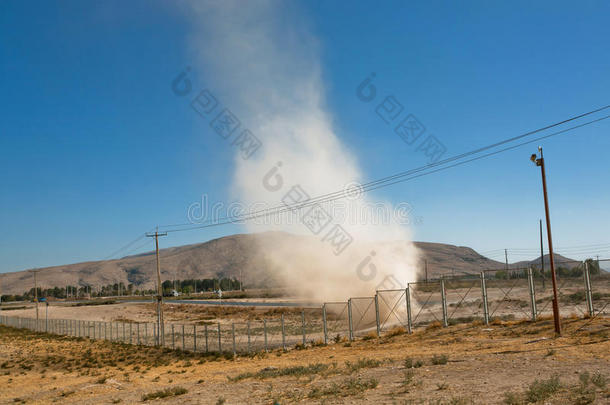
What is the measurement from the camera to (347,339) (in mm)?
35031

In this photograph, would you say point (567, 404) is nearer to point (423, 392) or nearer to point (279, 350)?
point (423, 392)

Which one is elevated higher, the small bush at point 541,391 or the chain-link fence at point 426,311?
the small bush at point 541,391

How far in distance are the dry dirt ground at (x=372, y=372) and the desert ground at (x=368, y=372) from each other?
51 mm

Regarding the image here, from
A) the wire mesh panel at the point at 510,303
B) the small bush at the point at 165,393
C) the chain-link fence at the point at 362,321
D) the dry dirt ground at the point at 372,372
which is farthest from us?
the wire mesh panel at the point at 510,303

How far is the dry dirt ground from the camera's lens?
49.2 feet

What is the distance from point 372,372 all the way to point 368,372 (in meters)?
0.19

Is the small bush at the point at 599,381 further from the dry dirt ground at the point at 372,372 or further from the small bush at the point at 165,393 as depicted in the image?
the small bush at the point at 165,393

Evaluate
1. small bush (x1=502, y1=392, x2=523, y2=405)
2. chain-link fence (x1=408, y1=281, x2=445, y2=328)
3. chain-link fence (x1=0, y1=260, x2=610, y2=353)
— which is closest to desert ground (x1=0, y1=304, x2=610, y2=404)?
small bush (x1=502, y1=392, x2=523, y2=405)

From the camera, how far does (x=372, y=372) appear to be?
20.1 meters

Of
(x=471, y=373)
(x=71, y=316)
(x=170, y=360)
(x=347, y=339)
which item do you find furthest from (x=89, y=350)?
(x=71, y=316)

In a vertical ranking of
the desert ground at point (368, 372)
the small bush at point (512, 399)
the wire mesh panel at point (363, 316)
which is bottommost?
the wire mesh panel at point (363, 316)

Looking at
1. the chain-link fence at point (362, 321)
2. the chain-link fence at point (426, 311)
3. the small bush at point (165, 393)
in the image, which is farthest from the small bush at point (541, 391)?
the chain-link fence at point (426, 311)

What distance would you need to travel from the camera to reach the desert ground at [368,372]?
15055 millimetres

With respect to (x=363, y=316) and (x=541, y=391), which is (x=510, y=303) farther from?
(x=541, y=391)
